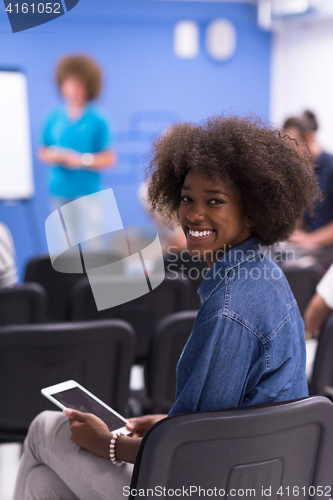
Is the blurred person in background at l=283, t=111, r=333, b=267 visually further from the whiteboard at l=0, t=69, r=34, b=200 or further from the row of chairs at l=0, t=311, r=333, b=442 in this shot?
the whiteboard at l=0, t=69, r=34, b=200

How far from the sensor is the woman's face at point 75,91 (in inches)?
194

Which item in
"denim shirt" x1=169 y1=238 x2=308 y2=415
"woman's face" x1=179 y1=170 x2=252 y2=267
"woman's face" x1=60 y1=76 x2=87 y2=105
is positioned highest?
"woman's face" x1=60 y1=76 x2=87 y2=105

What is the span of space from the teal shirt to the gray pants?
3.67m

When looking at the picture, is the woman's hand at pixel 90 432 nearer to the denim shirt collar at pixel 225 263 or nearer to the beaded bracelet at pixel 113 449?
the beaded bracelet at pixel 113 449

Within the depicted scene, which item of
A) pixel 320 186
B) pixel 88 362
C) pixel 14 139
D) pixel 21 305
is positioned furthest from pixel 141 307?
pixel 14 139

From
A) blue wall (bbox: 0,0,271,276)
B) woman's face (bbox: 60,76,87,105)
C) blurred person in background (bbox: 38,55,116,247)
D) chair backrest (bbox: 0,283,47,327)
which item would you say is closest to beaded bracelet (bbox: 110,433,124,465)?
chair backrest (bbox: 0,283,47,327)

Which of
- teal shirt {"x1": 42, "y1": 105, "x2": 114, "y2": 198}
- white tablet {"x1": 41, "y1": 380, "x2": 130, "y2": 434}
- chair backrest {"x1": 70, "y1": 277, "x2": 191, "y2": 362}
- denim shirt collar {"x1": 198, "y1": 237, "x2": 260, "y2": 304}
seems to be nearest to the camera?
denim shirt collar {"x1": 198, "y1": 237, "x2": 260, "y2": 304}

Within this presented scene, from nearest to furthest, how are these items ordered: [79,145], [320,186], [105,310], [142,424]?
[142,424] < [105,310] < [320,186] < [79,145]

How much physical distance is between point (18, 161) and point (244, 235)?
470cm

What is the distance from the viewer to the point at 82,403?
1379mm

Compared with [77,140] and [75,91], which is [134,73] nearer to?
[75,91]

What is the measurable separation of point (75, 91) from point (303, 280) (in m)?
3.22

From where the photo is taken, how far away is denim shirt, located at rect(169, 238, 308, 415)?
0.99m

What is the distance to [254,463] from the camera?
96 cm
